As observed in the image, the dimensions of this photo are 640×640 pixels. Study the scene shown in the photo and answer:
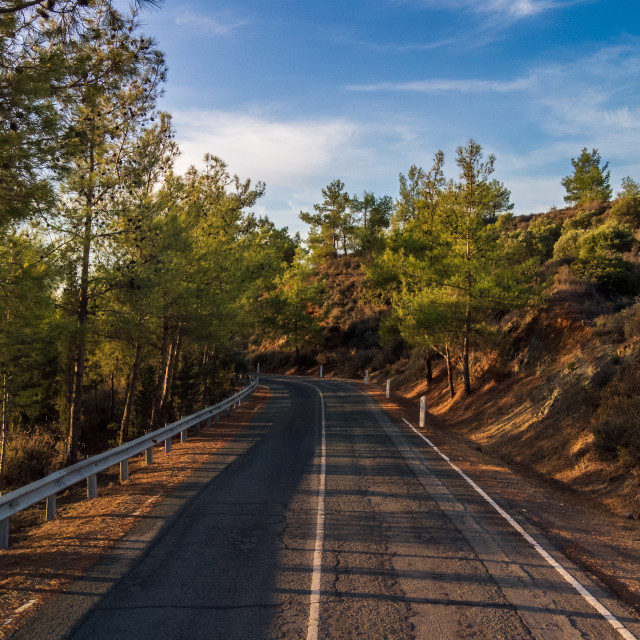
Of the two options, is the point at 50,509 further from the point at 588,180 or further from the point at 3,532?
the point at 588,180

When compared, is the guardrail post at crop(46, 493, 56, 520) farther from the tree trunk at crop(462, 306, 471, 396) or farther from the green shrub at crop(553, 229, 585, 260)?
the green shrub at crop(553, 229, 585, 260)

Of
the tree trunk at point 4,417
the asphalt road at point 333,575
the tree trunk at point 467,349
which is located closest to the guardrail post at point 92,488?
the asphalt road at point 333,575

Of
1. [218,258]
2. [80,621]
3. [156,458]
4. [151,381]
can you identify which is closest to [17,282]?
[156,458]

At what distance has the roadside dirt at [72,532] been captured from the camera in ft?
17.8

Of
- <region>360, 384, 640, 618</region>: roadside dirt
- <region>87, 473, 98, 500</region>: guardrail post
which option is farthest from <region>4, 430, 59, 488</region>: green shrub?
<region>360, 384, 640, 618</region>: roadside dirt

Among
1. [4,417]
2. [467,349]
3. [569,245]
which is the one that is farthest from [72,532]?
[569,245]

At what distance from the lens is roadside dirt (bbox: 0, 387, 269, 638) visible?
17.8ft

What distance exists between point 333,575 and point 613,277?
26.4 m

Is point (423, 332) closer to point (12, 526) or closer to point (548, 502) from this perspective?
point (548, 502)

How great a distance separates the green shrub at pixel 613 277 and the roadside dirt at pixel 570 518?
634 inches

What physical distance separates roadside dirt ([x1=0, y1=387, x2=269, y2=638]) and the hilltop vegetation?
3.89 meters

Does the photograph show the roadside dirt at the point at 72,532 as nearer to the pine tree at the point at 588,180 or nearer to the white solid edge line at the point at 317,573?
the white solid edge line at the point at 317,573

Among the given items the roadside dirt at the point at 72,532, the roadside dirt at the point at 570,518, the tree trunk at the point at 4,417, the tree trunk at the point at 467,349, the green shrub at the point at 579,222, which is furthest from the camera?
the green shrub at the point at 579,222

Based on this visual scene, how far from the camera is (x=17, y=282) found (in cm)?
1041
